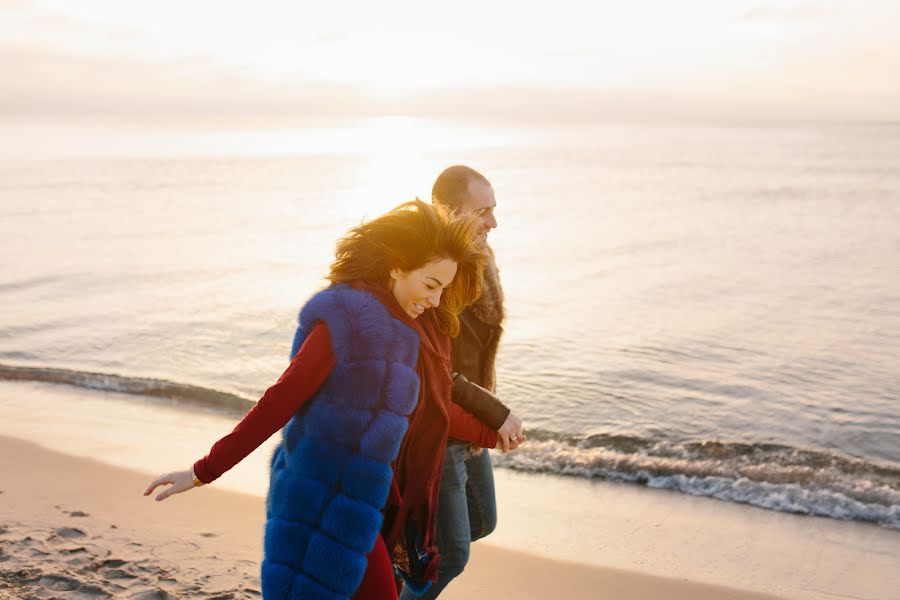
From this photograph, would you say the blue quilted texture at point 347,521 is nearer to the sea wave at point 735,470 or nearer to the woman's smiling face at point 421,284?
the woman's smiling face at point 421,284

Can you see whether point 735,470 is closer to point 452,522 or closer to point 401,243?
point 452,522

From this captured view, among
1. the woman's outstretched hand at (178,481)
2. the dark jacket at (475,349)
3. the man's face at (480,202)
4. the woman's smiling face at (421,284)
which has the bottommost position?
Answer: the woman's outstretched hand at (178,481)

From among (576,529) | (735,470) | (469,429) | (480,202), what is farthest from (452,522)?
(735,470)

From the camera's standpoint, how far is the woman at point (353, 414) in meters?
2.46

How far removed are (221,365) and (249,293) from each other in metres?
4.89

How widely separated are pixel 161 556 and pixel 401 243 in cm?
317

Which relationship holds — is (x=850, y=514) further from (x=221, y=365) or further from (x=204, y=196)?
(x=204, y=196)

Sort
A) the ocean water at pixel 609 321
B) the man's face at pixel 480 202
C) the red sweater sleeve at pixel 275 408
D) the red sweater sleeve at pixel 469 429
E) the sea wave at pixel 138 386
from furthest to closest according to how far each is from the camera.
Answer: the sea wave at pixel 138 386, the ocean water at pixel 609 321, the man's face at pixel 480 202, the red sweater sleeve at pixel 469 429, the red sweater sleeve at pixel 275 408

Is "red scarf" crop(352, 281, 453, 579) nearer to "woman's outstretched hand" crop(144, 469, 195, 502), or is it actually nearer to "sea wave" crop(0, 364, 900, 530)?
"woman's outstretched hand" crop(144, 469, 195, 502)

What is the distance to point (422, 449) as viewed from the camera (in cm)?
276

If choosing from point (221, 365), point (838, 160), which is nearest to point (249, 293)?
point (221, 365)

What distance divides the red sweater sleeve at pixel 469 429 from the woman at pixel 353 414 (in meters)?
0.26

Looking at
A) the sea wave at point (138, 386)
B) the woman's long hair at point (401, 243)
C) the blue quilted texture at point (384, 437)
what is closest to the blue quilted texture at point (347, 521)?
the blue quilted texture at point (384, 437)

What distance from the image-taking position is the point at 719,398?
924 centimetres
